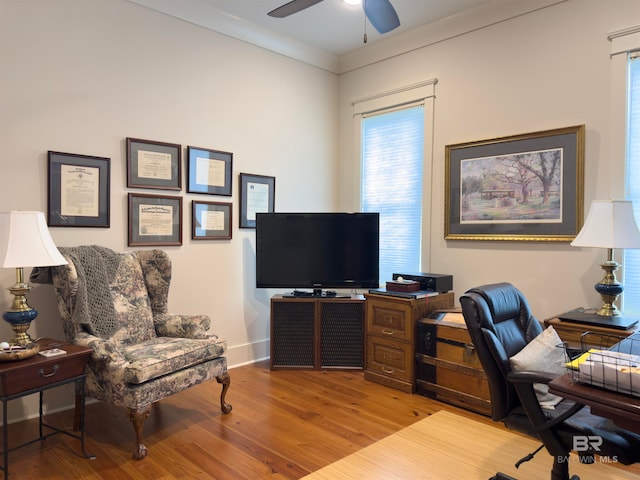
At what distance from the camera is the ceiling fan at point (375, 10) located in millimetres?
2450

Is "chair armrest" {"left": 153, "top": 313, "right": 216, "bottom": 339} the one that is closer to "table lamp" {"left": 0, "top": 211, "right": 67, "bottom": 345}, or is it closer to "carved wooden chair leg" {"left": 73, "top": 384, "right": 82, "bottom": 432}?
"carved wooden chair leg" {"left": 73, "top": 384, "right": 82, "bottom": 432}

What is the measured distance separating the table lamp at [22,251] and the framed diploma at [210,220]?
4.37 feet

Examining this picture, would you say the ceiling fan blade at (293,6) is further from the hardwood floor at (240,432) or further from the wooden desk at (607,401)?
the hardwood floor at (240,432)

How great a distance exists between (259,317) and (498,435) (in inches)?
90.9

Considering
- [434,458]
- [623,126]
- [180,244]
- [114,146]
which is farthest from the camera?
[180,244]

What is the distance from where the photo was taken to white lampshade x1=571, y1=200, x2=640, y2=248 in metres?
2.56

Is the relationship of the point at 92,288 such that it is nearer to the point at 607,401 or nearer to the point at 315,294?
the point at 315,294

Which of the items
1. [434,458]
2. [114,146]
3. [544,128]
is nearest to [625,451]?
[434,458]

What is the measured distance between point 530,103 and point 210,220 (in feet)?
8.98

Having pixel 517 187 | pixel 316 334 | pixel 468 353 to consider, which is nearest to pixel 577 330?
pixel 468 353

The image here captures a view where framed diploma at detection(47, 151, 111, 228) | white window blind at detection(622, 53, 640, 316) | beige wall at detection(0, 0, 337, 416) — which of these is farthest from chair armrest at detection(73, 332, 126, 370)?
A: white window blind at detection(622, 53, 640, 316)

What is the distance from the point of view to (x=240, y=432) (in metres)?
2.71

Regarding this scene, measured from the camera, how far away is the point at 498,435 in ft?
8.84

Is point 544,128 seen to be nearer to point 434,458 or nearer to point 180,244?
point 434,458
